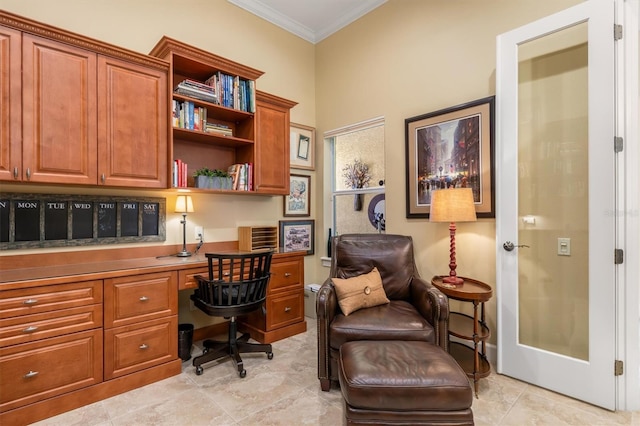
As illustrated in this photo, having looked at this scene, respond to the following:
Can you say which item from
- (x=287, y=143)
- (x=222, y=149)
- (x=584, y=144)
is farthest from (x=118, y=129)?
(x=584, y=144)

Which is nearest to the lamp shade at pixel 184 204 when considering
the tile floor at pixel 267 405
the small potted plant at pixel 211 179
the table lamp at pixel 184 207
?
the table lamp at pixel 184 207

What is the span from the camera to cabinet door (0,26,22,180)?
1856mm

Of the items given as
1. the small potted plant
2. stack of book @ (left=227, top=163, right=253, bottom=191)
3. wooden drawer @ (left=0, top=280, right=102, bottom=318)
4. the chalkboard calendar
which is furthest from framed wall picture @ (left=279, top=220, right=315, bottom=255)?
wooden drawer @ (left=0, top=280, right=102, bottom=318)

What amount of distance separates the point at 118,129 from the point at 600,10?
3298 mm

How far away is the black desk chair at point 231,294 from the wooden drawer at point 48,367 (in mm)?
674

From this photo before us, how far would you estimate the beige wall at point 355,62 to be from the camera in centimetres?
250

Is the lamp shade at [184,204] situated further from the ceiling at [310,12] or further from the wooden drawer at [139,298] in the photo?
the ceiling at [310,12]

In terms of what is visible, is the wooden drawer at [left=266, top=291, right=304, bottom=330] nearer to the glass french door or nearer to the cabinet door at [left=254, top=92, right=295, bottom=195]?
the cabinet door at [left=254, top=92, right=295, bottom=195]

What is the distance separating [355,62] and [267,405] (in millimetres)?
3432

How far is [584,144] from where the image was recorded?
80.3 inches

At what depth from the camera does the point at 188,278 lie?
7.93 feet

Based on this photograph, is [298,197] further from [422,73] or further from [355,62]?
[422,73]

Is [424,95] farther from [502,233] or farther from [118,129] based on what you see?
[118,129]

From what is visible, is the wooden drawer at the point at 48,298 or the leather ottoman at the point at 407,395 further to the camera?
the wooden drawer at the point at 48,298
